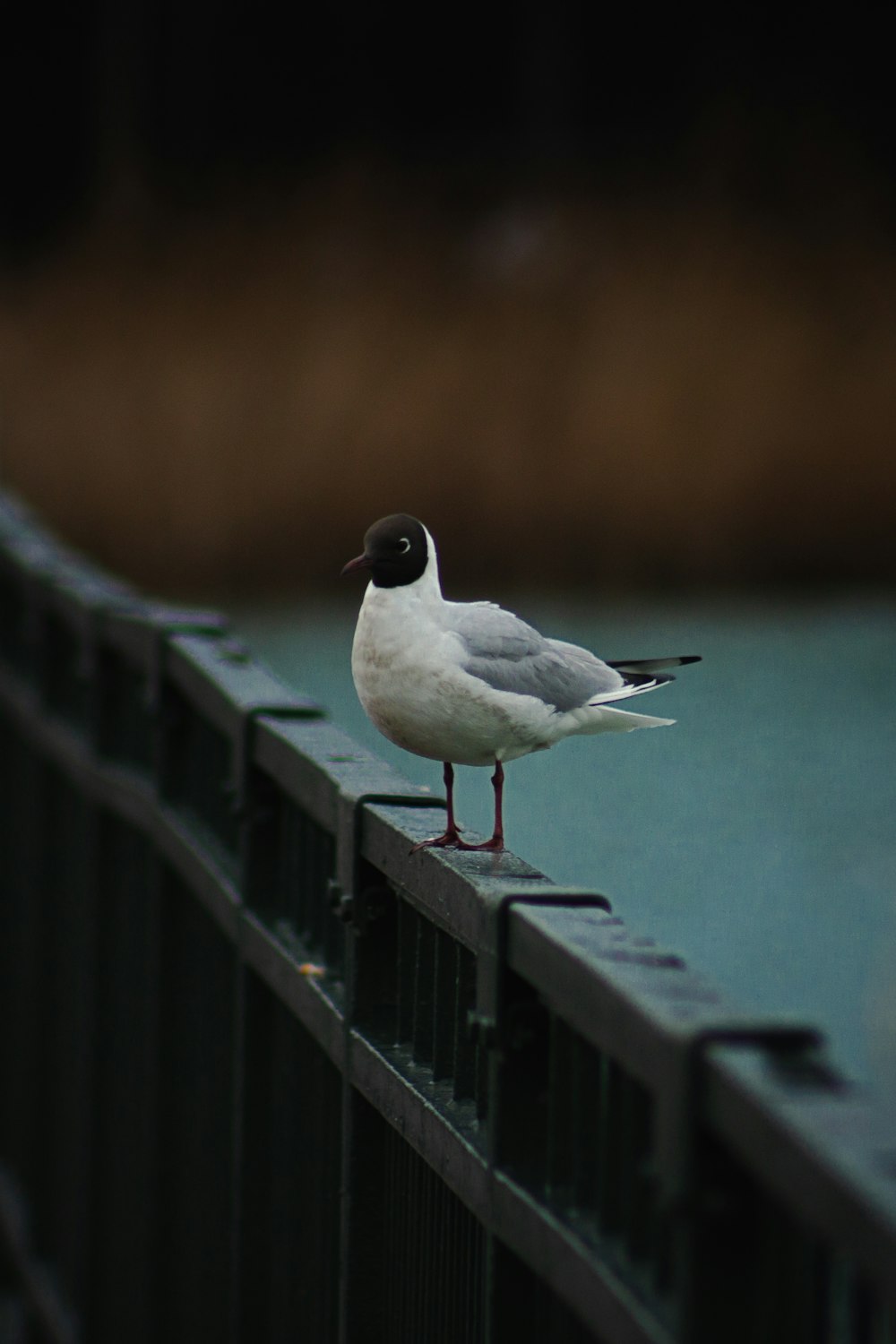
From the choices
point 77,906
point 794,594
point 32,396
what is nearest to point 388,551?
point 77,906

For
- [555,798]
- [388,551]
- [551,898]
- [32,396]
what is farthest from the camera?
[32,396]

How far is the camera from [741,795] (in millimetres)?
8367

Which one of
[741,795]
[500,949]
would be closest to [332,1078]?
[500,949]

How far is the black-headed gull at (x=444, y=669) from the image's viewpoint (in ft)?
7.10

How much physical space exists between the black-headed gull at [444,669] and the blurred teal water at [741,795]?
149cm

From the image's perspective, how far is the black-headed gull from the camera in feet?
7.10

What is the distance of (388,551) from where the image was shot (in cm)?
218

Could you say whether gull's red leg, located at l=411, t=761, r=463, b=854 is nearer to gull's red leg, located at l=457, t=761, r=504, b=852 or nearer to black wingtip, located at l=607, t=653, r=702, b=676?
gull's red leg, located at l=457, t=761, r=504, b=852

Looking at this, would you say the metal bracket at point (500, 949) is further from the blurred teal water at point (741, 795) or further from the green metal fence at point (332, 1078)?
the blurred teal water at point (741, 795)

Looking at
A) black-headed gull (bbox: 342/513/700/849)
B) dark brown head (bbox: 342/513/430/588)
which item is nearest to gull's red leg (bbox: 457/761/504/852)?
black-headed gull (bbox: 342/513/700/849)

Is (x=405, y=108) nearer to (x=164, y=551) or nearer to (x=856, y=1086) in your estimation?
(x=164, y=551)

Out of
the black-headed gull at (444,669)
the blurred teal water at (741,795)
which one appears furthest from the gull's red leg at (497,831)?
the blurred teal water at (741,795)

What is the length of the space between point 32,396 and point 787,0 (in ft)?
17.8

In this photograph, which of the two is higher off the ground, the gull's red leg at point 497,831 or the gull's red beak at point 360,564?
the gull's red beak at point 360,564
